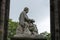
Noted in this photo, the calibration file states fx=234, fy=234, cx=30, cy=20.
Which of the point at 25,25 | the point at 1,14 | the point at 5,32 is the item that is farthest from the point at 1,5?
the point at 25,25

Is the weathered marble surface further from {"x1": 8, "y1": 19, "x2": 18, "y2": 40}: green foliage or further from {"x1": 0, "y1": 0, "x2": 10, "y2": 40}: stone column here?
{"x1": 8, "y1": 19, "x2": 18, "y2": 40}: green foliage

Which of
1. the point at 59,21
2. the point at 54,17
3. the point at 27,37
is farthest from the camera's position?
the point at 54,17

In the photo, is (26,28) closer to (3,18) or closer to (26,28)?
(26,28)

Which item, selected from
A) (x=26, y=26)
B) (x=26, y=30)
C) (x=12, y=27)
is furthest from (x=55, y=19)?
(x=12, y=27)

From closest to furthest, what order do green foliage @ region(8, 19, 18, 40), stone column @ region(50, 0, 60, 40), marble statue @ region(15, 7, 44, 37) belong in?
marble statue @ region(15, 7, 44, 37), stone column @ region(50, 0, 60, 40), green foliage @ region(8, 19, 18, 40)

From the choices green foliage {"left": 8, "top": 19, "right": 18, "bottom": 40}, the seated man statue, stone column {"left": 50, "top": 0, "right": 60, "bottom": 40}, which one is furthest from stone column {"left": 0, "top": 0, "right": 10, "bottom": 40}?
green foliage {"left": 8, "top": 19, "right": 18, "bottom": 40}

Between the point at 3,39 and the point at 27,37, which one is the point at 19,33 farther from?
the point at 3,39

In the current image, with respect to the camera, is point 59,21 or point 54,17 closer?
point 59,21

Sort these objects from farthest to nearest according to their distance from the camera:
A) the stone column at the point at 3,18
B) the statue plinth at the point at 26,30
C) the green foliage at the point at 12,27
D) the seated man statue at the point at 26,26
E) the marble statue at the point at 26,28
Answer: the green foliage at the point at 12,27 → the stone column at the point at 3,18 → the seated man statue at the point at 26,26 → the marble statue at the point at 26,28 → the statue plinth at the point at 26,30

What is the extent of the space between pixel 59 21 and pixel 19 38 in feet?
7.68

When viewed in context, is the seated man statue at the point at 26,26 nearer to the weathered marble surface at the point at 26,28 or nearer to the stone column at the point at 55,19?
the weathered marble surface at the point at 26,28

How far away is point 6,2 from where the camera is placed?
39.0 ft

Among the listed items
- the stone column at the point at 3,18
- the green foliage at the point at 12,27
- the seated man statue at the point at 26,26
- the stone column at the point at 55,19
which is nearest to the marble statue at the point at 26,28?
the seated man statue at the point at 26,26

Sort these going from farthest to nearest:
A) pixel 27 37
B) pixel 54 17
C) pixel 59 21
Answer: pixel 54 17
pixel 59 21
pixel 27 37
